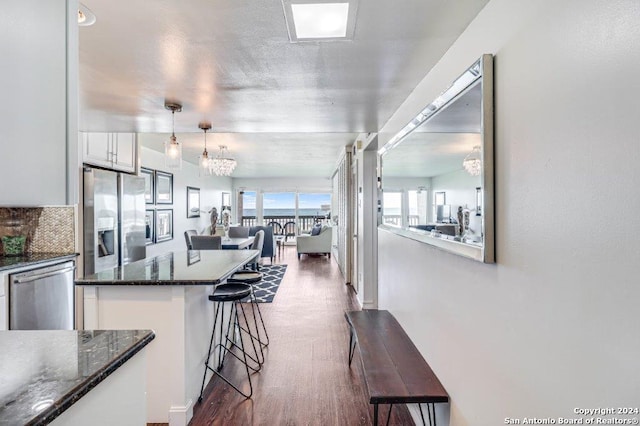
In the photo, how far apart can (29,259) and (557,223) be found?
360 cm

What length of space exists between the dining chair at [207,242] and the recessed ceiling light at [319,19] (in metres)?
4.07

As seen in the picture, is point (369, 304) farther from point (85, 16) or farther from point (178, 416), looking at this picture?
point (85, 16)

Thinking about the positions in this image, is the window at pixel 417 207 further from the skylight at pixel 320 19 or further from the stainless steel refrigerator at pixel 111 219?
the stainless steel refrigerator at pixel 111 219

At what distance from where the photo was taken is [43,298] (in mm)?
2742

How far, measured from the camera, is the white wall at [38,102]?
2.65 ft

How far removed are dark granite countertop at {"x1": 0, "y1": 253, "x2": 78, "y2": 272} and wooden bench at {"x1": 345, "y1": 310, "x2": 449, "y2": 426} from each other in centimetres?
255

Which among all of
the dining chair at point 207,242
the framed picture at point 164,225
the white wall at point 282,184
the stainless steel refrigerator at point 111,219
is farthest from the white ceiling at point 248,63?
the white wall at point 282,184

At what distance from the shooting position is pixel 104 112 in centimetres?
287

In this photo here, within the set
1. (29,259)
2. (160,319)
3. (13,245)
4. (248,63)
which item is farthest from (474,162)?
(13,245)

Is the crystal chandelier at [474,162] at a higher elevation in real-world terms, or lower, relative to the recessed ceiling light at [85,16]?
lower

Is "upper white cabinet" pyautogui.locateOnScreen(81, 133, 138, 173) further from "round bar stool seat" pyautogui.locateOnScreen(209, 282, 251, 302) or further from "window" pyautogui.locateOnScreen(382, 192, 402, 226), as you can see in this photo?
"window" pyautogui.locateOnScreen(382, 192, 402, 226)

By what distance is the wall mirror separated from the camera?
1246 mm

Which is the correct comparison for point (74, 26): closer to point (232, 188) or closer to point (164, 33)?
point (164, 33)

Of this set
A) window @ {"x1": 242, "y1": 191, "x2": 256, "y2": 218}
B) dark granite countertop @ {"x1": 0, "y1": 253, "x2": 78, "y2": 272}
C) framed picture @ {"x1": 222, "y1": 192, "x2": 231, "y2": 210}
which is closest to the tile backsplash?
dark granite countertop @ {"x1": 0, "y1": 253, "x2": 78, "y2": 272}
